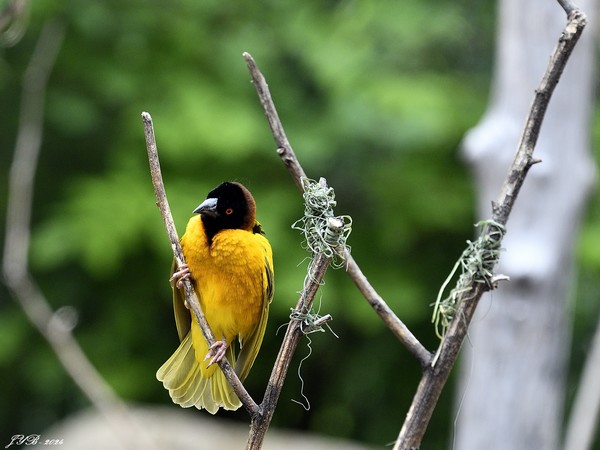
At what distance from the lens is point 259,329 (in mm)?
2088

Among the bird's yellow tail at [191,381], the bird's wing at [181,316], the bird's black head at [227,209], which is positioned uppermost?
the bird's black head at [227,209]

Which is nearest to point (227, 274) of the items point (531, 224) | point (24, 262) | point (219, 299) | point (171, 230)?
point (219, 299)

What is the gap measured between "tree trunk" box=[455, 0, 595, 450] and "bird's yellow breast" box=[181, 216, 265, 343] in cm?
355

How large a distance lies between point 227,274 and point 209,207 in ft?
0.79

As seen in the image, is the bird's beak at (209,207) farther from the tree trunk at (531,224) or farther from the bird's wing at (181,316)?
the tree trunk at (531,224)

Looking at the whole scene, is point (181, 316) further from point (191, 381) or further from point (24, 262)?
point (24, 262)

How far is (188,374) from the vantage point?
1.99 m

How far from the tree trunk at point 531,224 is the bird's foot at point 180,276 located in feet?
12.3

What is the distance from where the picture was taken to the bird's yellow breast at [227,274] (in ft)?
6.57

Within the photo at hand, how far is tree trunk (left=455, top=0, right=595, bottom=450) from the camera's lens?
5414 millimetres

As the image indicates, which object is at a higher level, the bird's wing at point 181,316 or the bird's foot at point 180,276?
the bird's foot at point 180,276

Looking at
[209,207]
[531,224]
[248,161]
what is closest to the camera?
[209,207]

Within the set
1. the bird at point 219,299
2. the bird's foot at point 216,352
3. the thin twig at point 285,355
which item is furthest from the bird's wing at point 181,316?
the thin twig at point 285,355

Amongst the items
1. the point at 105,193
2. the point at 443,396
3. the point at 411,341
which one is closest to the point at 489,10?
the point at 443,396
